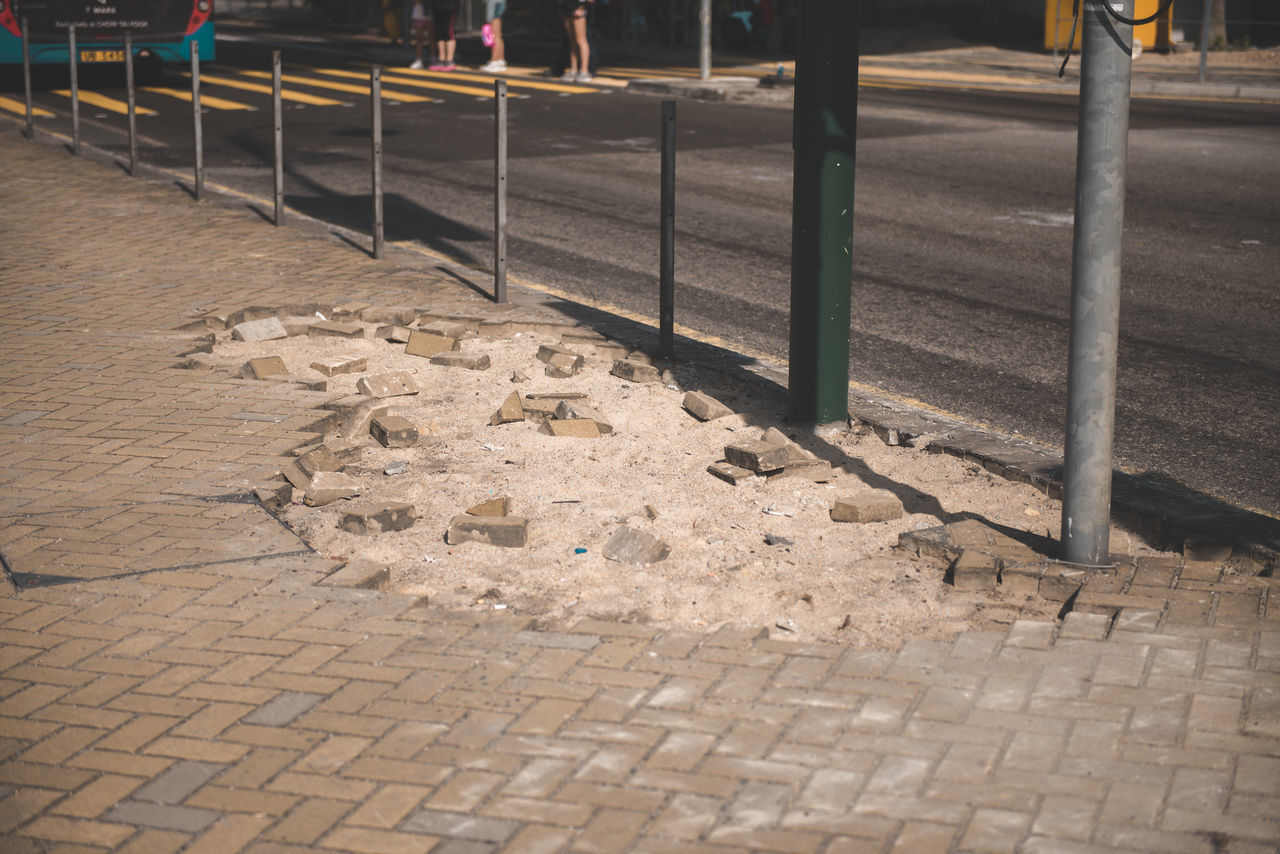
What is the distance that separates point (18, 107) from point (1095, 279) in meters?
Answer: 18.3

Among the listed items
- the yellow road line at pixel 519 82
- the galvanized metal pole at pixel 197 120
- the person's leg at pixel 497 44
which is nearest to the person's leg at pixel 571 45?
the yellow road line at pixel 519 82

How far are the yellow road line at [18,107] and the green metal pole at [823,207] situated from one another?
48.9 ft

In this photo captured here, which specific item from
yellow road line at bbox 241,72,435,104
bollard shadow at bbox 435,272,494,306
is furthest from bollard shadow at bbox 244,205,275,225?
yellow road line at bbox 241,72,435,104

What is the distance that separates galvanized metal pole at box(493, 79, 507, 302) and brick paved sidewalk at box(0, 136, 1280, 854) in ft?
10.2

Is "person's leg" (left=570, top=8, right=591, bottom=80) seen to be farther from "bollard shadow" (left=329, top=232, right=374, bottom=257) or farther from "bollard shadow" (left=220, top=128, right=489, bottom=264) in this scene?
"bollard shadow" (left=329, top=232, right=374, bottom=257)

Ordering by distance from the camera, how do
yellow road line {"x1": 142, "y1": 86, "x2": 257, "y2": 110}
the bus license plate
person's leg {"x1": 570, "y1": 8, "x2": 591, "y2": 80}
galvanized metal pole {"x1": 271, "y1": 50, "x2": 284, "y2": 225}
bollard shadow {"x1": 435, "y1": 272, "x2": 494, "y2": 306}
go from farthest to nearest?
person's leg {"x1": 570, "y1": 8, "x2": 591, "y2": 80}, the bus license plate, yellow road line {"x1": 142, "y1": 86, "x2": 257, "y2": 110}, galvanized metal pole {"x1": 271, "y1": 50, "x2": 284, "y2": 225}, bollard shadow {"x1": 435, "y1": 272, "x2": 494, "y2": 306}

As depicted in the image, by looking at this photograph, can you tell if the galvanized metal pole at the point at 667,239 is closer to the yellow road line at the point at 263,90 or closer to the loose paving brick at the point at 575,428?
the loose paving brick at the point at 575,428

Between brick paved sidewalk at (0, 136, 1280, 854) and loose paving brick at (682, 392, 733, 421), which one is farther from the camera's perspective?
loose paving brick at (682, 392, 733, 421)

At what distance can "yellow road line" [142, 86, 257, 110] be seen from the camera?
762 inches

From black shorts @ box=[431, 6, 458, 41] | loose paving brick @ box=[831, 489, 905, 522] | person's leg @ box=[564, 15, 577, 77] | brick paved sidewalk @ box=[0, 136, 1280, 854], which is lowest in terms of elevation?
brick paved sidewalk @ box=[0, 136, 1280, 854]

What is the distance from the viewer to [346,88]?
22.0 meters

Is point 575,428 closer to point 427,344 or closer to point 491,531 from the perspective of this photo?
point 491,531

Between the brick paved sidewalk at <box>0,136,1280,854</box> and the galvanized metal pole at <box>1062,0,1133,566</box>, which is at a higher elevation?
the galvanized metal pole at <box>1062,0,1133,566</box>

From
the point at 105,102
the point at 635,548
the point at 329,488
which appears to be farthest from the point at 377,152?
the point at 105,102
